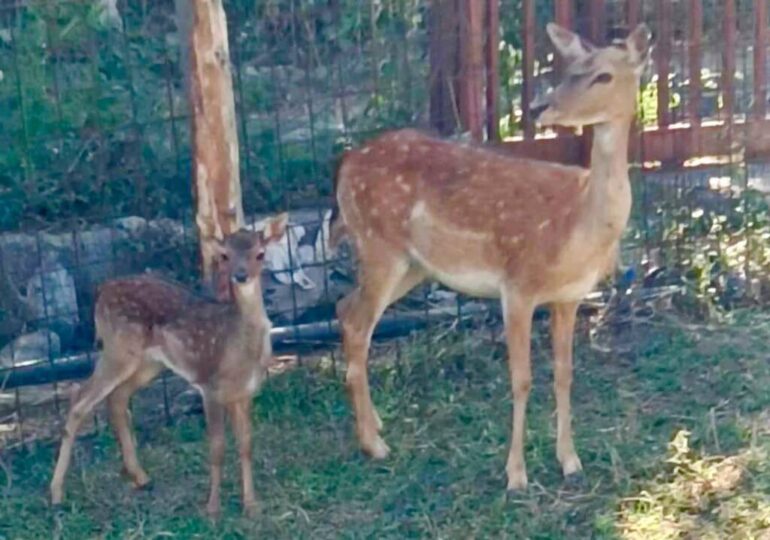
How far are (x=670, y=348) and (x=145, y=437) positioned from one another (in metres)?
2.52

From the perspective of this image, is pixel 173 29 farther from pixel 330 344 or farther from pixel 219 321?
pixel 219 321

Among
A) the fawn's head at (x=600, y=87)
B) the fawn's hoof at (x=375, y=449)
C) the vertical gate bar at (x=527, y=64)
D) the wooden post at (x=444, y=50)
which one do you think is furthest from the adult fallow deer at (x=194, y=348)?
the vertical gate bar at (x=527, y=64)

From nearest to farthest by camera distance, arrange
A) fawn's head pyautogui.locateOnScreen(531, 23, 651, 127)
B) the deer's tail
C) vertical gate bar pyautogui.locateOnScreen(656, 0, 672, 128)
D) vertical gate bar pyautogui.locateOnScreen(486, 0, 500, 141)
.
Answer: fawn's head pyautogui.locateOnScreen(531, 23, 651, 127) → the deer's tail → vertical gate bar pyautogui.locateOnScreen(486, 0, 500, 141) → vertical gate bar pyautogui.locateOnScreen(656, 0, 672, 128)

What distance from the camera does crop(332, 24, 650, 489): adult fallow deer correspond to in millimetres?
6180

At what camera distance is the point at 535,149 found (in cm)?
816

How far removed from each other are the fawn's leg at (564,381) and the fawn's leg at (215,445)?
1320mm

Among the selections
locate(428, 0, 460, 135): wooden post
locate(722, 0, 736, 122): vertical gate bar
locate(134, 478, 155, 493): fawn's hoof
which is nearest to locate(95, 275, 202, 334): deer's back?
locate(134, 478, 155, 493): fawn's hoof

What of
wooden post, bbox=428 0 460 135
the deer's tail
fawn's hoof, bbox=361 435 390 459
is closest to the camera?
fawn's hoof, bbox=361 435 390 459

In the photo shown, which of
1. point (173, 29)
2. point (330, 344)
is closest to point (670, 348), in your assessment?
point (330, 344)

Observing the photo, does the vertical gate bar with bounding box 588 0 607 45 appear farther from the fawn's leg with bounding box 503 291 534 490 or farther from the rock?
the rock

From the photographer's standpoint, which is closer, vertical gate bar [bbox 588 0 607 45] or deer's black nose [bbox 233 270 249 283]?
deer's black nose [bbox 233 270 249 283]

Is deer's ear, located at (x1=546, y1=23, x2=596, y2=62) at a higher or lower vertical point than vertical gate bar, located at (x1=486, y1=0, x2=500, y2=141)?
higher

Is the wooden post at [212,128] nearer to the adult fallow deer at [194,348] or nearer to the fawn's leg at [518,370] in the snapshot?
the adult fallow deer at [194,348]

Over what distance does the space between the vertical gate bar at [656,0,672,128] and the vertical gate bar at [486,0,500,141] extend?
Result: 805 mm
